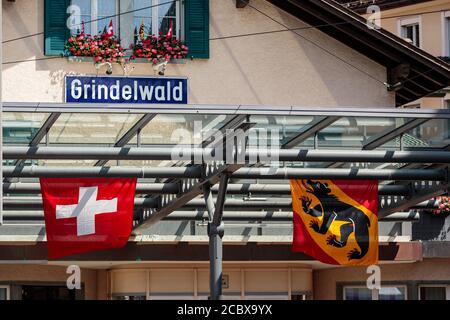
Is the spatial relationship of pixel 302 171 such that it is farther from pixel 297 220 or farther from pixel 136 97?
pixel 136 97

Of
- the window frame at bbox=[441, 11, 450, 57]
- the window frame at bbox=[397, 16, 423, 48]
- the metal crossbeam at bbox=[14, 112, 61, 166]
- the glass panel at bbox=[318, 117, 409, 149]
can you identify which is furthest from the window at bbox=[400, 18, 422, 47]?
the metal crossbeam at bbox=[14, 112, 61, 166]

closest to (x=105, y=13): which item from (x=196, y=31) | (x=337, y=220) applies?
(x=196, y=31)

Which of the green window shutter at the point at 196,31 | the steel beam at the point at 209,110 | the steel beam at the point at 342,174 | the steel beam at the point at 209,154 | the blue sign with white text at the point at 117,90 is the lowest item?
the steel beam at the point at 342,174

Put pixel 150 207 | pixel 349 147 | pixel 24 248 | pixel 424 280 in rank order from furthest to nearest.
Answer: pixel 424 280 < pixel 24 248 < pixel 150 207 < pixel 349 147

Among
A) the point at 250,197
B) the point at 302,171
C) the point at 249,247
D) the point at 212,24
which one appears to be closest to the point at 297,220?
the point at 302,171

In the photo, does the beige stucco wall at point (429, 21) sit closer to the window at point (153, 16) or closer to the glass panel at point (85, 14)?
the window at point (153, 16)

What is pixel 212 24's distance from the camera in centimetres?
2450

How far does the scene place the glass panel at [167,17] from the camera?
961 inches

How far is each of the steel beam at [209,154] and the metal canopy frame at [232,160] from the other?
1cm

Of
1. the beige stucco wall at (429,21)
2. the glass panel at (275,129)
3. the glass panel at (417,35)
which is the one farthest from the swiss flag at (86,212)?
the glass panel at (417,35)

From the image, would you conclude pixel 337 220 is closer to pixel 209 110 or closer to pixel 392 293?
pixel 209 110

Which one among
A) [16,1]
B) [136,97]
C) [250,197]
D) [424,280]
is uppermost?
[16,1]

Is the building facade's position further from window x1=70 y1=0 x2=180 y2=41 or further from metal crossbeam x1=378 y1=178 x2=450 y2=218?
metal crossbeam x1=378 y1=178 x2=450 y2=218

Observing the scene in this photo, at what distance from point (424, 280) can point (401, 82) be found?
11.0 ft
